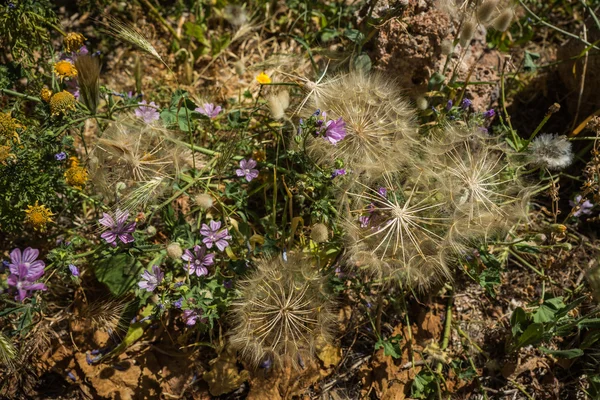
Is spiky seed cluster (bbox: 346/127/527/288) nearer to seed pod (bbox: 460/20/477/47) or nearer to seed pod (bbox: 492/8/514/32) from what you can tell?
seed pod (bbox: 460/20/477/47)

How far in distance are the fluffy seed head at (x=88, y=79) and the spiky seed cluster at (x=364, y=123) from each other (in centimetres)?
117

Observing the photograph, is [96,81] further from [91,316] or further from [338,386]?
[338,386]

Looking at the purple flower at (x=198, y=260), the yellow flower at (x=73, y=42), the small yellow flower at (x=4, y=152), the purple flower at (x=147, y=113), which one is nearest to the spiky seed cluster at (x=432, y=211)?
the purple flower at (x=198, y=260)

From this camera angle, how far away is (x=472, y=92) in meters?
3.49

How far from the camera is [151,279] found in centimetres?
276

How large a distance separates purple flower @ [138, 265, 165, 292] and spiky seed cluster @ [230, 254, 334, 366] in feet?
1.47

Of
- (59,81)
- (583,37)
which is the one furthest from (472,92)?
(59,81)

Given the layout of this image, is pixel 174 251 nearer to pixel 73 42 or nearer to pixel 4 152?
pixel 4 152

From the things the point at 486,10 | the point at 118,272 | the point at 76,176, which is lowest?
the point at 118,272

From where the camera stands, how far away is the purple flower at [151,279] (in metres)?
2.73

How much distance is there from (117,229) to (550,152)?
8.69 ft

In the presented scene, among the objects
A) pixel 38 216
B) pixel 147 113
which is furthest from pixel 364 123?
pixel 38 216

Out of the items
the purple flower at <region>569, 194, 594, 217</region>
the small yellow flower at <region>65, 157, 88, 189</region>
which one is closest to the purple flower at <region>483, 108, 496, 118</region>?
the purple flower at <region>569, 194, 594, 217</region>

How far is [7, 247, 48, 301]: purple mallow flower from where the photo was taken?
251 cm
